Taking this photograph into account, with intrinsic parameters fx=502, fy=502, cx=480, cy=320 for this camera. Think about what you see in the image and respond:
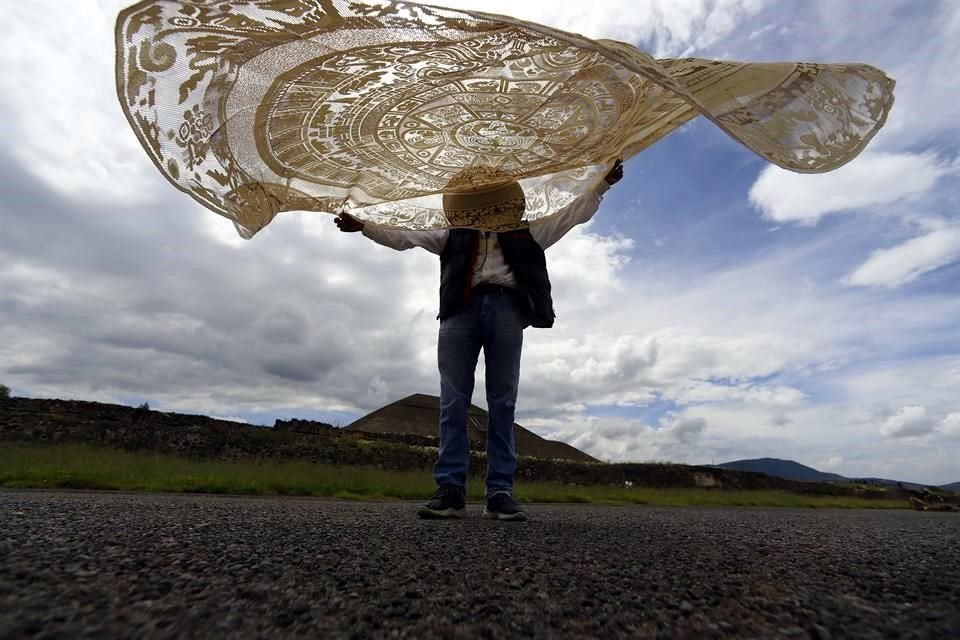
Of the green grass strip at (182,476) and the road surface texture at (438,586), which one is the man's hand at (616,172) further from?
the green grass strip at (182,476)

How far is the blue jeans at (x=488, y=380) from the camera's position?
2973 millimetres

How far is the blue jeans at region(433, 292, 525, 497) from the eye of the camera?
117 inches

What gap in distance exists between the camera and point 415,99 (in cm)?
234

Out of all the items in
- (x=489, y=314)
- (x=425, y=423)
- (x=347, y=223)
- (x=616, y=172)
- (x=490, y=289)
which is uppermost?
(x=425, y=423)

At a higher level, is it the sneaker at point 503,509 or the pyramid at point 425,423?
the pyramid at point 425,423

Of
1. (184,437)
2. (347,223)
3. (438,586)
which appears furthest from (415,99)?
(184,437)

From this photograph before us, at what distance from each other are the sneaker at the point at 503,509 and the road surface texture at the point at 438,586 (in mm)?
794

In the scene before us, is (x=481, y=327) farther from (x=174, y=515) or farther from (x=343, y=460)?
(x=343, y=460)

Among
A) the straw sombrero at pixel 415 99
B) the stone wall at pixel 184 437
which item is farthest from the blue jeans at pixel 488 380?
the stone wall at pixel 184 437

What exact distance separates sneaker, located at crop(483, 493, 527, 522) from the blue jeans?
0.14ft

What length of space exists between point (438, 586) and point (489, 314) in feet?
6.13

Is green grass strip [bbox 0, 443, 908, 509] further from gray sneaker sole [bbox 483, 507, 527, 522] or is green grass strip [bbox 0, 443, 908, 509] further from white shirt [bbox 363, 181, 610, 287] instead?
white shirt [bbox 363, 181, 610, 287]

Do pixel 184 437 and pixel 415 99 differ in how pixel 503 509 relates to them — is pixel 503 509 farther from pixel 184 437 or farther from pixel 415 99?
pixel 184 437

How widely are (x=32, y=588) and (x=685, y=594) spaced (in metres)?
1.47
